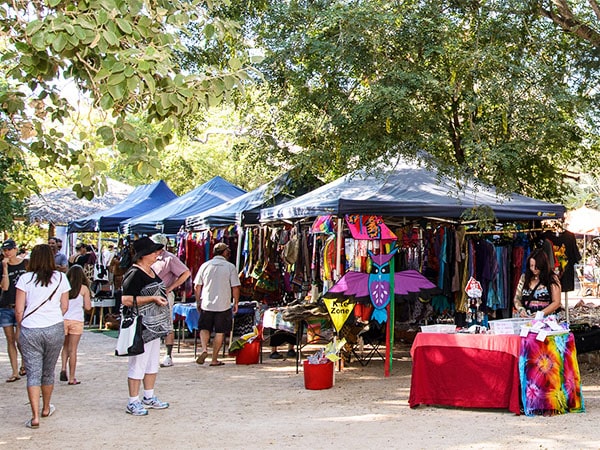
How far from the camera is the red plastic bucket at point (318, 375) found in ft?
29.9

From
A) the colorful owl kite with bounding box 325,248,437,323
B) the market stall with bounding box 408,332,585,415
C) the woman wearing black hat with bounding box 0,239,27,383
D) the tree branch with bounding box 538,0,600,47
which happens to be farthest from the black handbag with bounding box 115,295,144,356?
the tree branch with bounding box 538,0,600,47

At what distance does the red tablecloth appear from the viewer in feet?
25.2

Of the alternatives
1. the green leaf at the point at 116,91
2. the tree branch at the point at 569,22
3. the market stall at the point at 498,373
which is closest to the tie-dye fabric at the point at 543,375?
the market stall at the point at 498,373

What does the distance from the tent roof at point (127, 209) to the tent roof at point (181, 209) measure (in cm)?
65

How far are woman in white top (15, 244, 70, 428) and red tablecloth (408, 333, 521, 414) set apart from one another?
3.42 meters

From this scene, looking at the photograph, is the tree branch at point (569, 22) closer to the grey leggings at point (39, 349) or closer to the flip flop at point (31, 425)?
the grey leggings at point (39, 349)

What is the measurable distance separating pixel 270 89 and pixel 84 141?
6.58 meters

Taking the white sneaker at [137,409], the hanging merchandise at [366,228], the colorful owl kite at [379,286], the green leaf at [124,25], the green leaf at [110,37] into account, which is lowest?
the white sneaker at [137,409]

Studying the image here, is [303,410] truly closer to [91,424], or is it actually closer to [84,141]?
Result: [91,424]

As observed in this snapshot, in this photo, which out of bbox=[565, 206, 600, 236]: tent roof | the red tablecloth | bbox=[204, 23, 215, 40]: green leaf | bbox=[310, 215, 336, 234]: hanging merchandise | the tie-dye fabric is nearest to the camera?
bbox=[204, 23, 215, 40]: green leaf

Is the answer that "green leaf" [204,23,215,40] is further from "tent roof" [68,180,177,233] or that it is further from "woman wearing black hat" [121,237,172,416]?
"tent roof" [68,180,177,233]

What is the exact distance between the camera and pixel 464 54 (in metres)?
9.24

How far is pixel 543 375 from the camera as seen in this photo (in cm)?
759

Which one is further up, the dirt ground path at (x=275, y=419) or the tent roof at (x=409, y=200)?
the tent roof at (x=409, y=200)
